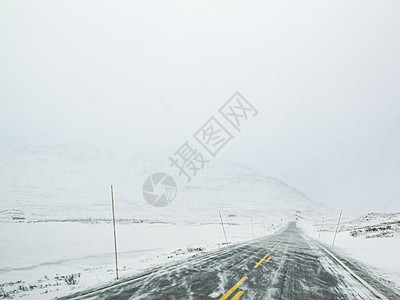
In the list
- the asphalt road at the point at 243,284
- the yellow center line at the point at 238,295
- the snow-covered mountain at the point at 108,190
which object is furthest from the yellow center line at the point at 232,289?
the snow-covered mountain at the point at 108,190

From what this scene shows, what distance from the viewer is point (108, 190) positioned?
11394 centimetres

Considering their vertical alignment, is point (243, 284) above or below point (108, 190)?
below

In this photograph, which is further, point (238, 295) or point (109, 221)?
point (109, 221)

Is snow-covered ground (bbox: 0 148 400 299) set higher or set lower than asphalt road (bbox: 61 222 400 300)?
higher

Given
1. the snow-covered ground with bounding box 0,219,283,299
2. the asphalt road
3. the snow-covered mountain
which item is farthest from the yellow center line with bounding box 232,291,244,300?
the snow-covered mountain

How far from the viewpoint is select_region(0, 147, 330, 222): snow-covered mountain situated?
7725cm

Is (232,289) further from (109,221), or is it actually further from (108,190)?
(108,190)

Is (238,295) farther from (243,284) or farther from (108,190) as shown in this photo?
(108,190)

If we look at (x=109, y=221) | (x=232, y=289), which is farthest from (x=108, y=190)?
(x=232, y=289)

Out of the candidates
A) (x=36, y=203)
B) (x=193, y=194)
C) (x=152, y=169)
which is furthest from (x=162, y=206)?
(x=152, y=169)

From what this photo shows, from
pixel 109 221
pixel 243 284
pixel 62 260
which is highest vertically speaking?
pixel 109 221

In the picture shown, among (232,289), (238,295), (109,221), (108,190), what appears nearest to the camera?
(238,295)

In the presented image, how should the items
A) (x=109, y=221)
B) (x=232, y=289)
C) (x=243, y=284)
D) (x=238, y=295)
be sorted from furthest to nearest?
1. (x=109, y=221)
2. (x=243, y=284)
3. (x=232, y=289)
4. (x=238, y=295)

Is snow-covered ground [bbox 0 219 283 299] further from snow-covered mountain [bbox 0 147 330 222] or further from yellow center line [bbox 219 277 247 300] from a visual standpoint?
snow-covered mountain [bbox 0 147 330 222]
